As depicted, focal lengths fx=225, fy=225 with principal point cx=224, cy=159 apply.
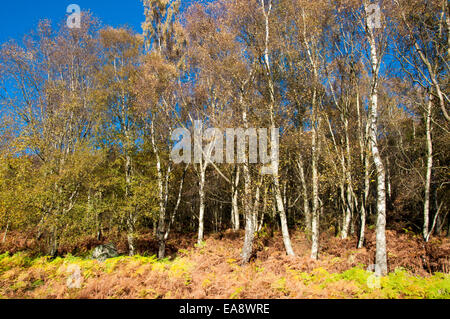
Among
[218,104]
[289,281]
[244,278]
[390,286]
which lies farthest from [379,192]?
[218,104]

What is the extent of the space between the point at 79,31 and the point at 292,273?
1920 cm

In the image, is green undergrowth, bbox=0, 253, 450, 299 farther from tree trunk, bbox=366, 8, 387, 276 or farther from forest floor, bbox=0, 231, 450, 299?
tree trunk, bbox=366, 8, 387, 276

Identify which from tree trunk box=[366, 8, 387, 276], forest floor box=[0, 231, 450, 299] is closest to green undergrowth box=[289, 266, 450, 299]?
forest floor box=[0, 231, 450, 299]

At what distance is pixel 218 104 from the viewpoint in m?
13.2

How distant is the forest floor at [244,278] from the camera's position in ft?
17.5

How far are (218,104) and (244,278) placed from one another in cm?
956

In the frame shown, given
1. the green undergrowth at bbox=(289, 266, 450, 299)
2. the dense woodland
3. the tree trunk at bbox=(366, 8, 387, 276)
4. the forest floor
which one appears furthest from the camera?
the dense woodland

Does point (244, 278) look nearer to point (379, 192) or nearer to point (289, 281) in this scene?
point (289, 281)

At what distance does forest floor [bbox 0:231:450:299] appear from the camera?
532 cm

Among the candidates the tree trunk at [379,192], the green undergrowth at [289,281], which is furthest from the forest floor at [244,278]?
the tree trunk at [379,192]

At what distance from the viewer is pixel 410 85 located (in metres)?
13.5

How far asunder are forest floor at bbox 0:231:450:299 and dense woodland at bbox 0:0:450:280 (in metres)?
1.34
